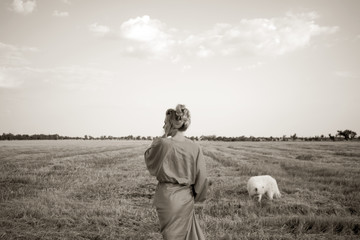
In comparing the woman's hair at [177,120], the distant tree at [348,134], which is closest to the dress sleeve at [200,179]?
the woman's hair at [177,120]

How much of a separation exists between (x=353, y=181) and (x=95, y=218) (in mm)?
10401

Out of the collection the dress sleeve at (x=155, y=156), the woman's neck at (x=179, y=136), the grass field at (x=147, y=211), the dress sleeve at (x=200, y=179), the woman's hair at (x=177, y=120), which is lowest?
the grass field at (x=147, y=211)

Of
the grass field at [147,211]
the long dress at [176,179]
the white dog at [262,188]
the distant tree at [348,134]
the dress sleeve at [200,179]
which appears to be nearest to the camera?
the long dress at [176,179]

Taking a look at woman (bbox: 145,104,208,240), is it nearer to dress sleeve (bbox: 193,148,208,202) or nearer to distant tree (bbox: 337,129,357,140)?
dress sleeve (bbox: 193,148,208,202)

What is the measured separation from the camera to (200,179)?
12.3ft

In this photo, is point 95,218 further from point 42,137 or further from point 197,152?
point 42,137

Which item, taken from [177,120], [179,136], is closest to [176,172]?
[179,136]

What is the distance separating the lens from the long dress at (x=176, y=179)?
359 cm

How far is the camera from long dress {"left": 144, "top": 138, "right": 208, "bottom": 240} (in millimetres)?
3590

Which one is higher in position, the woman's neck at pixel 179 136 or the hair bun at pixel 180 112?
the hair bun at pixel 180 112

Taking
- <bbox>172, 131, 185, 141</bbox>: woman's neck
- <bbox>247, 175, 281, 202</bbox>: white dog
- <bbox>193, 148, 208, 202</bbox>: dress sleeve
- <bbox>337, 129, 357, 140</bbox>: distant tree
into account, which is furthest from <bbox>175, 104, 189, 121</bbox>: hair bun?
<bbox>337, 129, 357, 140</bbox>: distant tree

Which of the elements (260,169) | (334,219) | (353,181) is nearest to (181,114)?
(334,219)

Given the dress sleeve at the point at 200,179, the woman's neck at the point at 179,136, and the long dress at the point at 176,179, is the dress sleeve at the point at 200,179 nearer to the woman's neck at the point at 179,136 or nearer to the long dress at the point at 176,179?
the long dress at the point at 176,179

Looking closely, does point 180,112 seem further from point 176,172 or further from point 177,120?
point 176,172
